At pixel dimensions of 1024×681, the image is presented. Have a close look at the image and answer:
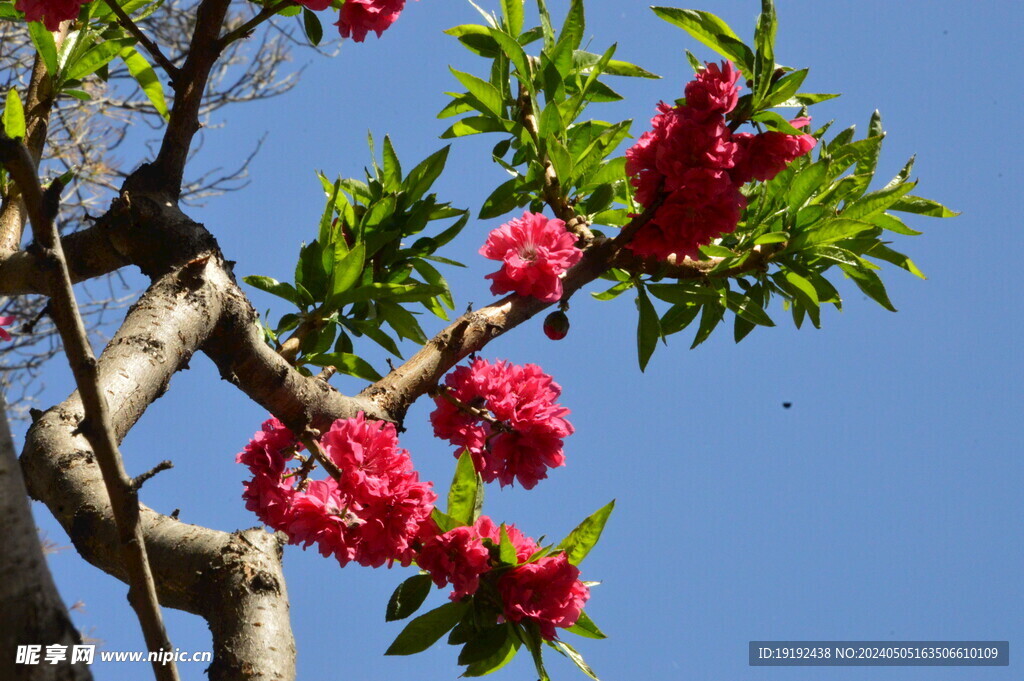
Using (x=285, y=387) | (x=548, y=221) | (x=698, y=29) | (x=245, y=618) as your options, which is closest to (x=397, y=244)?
(x=548, y=221)

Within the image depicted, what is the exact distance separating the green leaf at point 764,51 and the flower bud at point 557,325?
1.81 ft

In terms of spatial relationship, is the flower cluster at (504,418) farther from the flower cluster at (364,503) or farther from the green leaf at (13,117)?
the green leaf at (13,117)

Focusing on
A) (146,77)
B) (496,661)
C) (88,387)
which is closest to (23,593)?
(88,387)

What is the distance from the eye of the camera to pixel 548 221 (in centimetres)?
172

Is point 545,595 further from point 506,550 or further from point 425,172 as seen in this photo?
point 425,172

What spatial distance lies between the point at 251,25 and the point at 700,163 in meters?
0.82

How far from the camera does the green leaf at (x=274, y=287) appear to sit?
1.84 m

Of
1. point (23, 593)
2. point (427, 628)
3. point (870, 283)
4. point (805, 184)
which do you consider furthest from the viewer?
point (870, 283)

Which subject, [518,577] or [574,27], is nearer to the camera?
[518,577]

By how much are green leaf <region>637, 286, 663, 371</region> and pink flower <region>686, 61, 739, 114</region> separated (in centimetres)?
45

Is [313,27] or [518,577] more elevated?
[313,27]

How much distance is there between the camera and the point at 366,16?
172 cm

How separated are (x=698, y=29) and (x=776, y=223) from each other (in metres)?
0.42

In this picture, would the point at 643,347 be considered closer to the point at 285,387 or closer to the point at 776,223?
the point at 776,223
